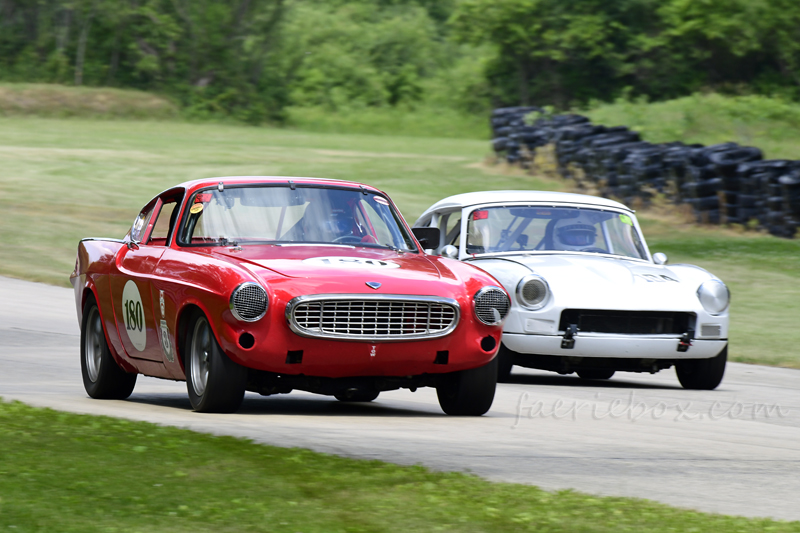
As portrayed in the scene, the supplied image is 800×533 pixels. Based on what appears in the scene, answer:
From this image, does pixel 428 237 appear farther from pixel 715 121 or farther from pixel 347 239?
pixel 715 121

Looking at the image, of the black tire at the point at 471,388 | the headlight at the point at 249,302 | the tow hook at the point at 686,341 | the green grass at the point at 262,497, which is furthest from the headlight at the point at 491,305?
the tow hook at the point at 686,341

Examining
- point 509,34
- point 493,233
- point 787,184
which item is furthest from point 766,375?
point 509,34

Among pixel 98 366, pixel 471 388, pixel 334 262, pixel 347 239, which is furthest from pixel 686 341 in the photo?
pixel 98 366

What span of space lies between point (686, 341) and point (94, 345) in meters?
4.45

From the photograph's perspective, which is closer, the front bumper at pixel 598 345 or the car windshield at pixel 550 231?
the front bumper at pixel 598 345

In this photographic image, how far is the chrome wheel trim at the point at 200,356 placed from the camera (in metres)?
7.43

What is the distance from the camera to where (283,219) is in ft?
27.1

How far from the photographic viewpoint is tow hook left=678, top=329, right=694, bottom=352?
10.2 m

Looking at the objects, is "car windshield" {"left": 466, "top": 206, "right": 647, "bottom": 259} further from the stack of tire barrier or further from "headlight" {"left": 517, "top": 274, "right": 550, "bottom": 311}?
the stack of tire barrier

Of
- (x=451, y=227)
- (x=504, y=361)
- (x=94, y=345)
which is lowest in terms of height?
(x=504, y=361)

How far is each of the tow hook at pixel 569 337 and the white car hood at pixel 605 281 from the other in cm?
17

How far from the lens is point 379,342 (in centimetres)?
730

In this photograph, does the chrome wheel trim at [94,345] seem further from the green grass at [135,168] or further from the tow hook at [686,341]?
the green grass at [135,168]

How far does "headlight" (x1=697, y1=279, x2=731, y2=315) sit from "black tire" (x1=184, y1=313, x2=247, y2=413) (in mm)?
4462
